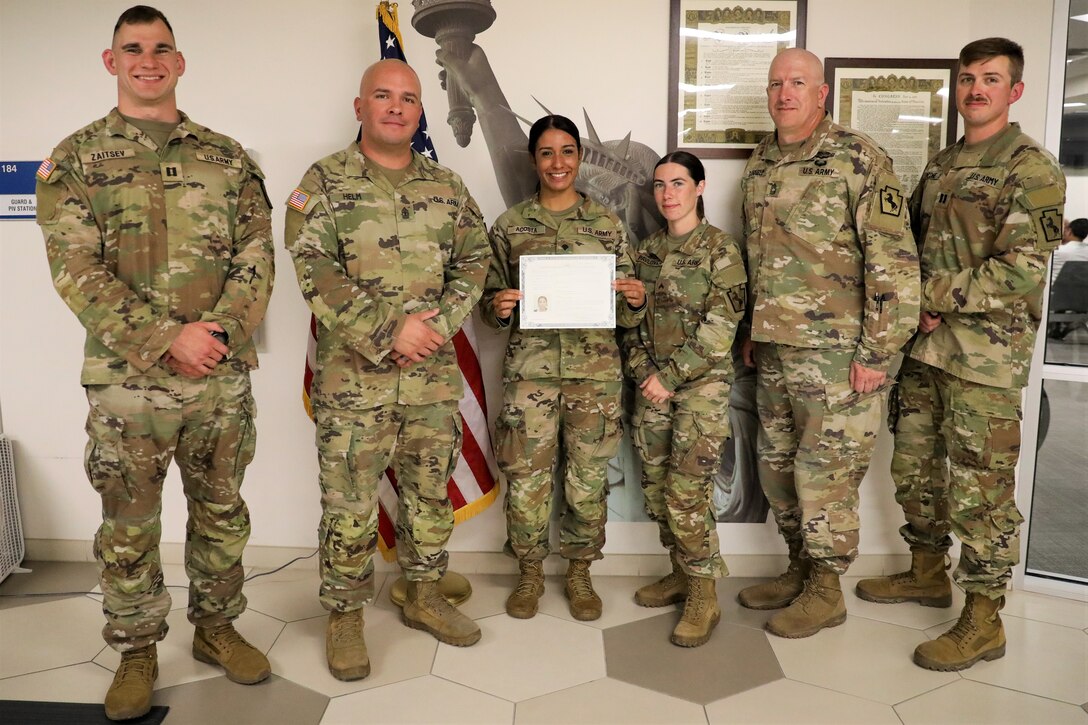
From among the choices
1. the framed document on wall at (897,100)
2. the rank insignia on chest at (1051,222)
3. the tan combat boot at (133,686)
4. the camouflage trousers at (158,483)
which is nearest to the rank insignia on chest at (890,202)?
the rank insignia on chest at (1051,222)

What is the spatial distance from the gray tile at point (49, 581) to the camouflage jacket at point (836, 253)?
9.23 feet

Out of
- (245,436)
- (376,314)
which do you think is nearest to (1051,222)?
(376,314)

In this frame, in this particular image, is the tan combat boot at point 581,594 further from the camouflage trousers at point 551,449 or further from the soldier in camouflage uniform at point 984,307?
the soldier in camouflage uniform at point 984,307

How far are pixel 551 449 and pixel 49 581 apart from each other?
2140mm

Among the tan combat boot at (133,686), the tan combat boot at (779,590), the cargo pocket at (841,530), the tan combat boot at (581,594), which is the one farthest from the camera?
the tan combat boot at (779,590)

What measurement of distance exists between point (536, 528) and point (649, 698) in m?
0.74

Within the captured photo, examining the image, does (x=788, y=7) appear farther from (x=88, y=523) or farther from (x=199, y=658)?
(x=88, y=523)

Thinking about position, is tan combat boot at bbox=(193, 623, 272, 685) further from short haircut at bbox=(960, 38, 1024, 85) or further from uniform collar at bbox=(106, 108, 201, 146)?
short haircut at bbox=(960, 38, 1024, 85)

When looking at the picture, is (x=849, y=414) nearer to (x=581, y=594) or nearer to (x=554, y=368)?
(x=554, y=368)

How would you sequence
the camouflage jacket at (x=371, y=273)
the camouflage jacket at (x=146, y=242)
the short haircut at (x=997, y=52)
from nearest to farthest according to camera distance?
the camouflage jacket at (x=146, y=242), the camouflage jacket at (x=371, y=273), the short haircut at (x=997, y=52)

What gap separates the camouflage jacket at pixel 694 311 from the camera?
2557 millimetres

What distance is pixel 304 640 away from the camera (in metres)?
2.55

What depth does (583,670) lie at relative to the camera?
2377 mm

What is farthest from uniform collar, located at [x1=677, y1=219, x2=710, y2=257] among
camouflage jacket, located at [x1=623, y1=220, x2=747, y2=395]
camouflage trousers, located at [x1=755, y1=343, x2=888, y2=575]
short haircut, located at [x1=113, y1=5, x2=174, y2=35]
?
short haircut, located at [x1=113, y1=5, x2=174, y2=35]
